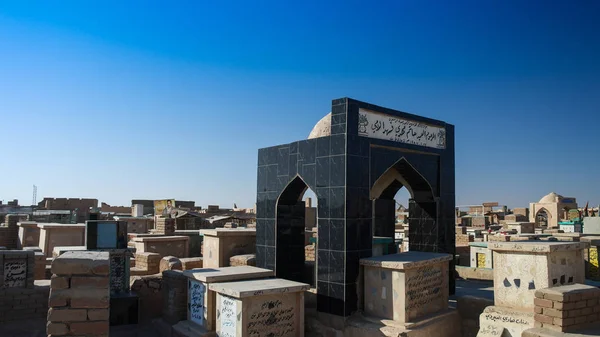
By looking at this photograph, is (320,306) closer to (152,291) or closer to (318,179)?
(318,179)

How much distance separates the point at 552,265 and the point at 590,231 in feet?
35.0

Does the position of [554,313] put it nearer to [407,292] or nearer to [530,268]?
[530,268]

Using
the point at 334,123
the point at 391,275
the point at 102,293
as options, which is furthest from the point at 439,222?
the point at 102,293

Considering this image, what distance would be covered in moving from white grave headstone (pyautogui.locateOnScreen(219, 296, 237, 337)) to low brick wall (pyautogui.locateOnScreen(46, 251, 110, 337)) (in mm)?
2638

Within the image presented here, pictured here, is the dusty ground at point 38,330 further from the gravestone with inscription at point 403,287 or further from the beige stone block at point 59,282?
the beige stone block at point 59,282

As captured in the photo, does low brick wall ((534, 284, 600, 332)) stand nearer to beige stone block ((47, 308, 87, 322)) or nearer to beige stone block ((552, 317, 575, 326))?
beige stone block ((552, 317, 575, 326))

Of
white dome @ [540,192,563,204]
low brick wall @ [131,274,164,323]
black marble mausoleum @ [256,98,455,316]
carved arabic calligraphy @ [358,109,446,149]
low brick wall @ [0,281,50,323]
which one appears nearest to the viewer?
black marble mausoleum @ [256,98,455,316]

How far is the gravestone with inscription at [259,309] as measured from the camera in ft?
24.3

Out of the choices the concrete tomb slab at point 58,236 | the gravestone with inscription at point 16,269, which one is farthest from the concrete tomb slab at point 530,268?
the concrete tomb slab at point 58,236

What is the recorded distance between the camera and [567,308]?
19.9ft

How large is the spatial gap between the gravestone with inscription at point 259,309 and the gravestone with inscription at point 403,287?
4.27 feet

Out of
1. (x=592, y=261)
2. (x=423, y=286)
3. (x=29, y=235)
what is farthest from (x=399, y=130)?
(x=29, y=235)

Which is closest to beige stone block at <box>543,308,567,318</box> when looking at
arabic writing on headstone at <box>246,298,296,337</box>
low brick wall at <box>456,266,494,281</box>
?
arabic writing on headstone at <box>246,298,296,337</box>

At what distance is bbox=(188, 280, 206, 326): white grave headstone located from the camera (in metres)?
8.38
